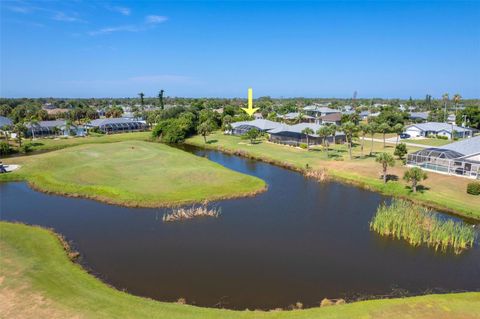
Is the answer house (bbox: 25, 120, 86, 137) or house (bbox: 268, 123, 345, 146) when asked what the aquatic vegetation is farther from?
house (bbox: 25, 120, 86, 137)

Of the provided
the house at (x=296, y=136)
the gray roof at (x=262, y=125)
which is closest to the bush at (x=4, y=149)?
the gray roof at (x=262, y=125)

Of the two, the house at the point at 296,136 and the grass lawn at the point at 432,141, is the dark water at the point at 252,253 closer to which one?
the house at the point at 296,136

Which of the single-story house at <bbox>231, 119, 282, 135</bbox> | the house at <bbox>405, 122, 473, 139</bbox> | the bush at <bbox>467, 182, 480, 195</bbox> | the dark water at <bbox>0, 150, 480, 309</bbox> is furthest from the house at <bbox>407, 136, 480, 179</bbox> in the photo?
the single-story house at <bbox>231, 119, 282, 135</bbox>

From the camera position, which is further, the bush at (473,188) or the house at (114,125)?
the house at (114,125)

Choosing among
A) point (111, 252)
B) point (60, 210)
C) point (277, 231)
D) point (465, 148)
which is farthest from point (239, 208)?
point (465, 148)

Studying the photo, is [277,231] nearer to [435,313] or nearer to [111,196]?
[435,313]

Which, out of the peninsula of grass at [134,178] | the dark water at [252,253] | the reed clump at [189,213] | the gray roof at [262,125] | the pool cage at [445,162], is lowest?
the dark water at [252,253]
